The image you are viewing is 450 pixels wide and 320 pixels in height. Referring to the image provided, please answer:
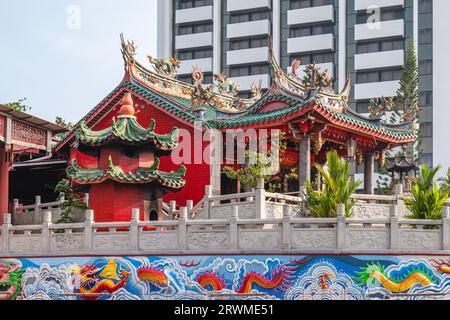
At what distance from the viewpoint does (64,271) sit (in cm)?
2047

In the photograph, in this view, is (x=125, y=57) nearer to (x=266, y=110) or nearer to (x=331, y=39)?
(x=266, y=110)

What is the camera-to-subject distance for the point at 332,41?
53.2 metres

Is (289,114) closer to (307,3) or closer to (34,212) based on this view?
(34,212)

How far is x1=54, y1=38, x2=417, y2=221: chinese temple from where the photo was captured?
2212 cm

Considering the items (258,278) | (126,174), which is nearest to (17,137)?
(126,174)

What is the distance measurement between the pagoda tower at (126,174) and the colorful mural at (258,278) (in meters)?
2.33

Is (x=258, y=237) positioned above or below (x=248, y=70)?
below

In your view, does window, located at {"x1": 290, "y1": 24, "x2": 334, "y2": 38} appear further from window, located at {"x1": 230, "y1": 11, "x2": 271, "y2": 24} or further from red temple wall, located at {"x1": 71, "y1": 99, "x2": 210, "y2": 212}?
red temple wall, located at {"x1": 71, "y1": 99, "x2": 210, "y2": 212}

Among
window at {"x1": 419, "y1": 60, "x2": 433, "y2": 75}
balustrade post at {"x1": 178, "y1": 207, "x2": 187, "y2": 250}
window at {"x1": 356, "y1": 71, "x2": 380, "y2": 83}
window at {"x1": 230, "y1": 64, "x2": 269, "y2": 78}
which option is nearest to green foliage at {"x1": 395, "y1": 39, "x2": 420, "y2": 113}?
window at {"x1": 419, "y1": 60, "x2": 433, "y2": 75}

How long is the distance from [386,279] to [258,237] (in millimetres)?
3131

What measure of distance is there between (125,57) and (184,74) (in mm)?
28990

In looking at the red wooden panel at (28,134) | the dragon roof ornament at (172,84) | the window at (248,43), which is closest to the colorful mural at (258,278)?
the red wooden panel at (28,134)

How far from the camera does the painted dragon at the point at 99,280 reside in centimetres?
1978

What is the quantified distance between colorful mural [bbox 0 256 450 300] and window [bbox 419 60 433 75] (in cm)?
3317
